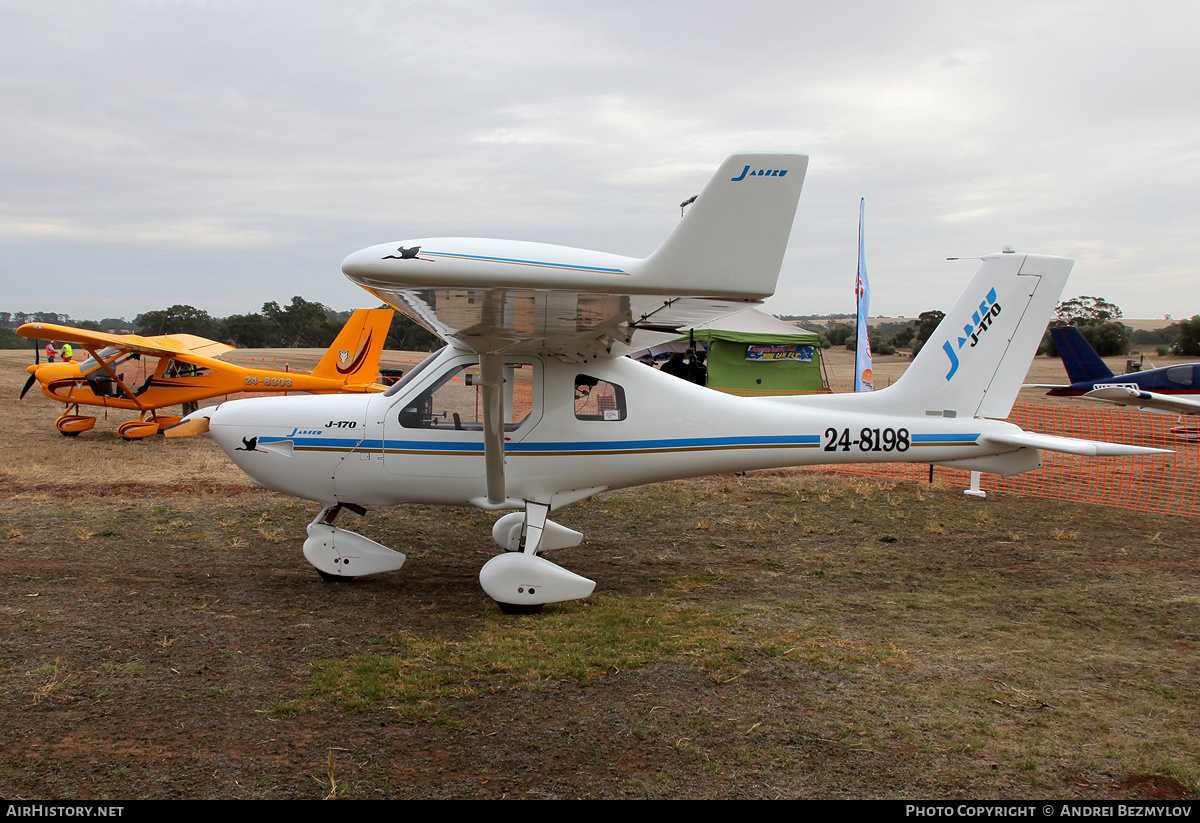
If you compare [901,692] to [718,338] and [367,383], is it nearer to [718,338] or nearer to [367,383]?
[367,383]

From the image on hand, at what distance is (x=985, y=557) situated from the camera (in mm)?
7477

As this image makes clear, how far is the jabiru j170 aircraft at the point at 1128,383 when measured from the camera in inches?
676

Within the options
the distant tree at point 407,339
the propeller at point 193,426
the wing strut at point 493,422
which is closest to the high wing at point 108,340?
the propeller at point 193,426

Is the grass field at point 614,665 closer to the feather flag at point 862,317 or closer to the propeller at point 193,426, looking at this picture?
the propeller at point 193,426

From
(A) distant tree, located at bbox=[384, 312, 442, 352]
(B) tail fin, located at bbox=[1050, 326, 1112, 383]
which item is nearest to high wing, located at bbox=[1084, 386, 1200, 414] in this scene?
(B) tail fin, located at bbox=[1050, 326, 1112, 383]

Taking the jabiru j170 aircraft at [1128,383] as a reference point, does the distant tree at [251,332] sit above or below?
above

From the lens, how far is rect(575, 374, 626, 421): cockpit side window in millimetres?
6113

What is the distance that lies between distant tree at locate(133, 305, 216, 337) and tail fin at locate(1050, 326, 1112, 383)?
5351cm

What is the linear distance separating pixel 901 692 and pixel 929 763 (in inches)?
31.8

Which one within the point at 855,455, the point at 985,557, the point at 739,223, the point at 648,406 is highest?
the point at 739,223

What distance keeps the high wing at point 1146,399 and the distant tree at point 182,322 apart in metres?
54.6
